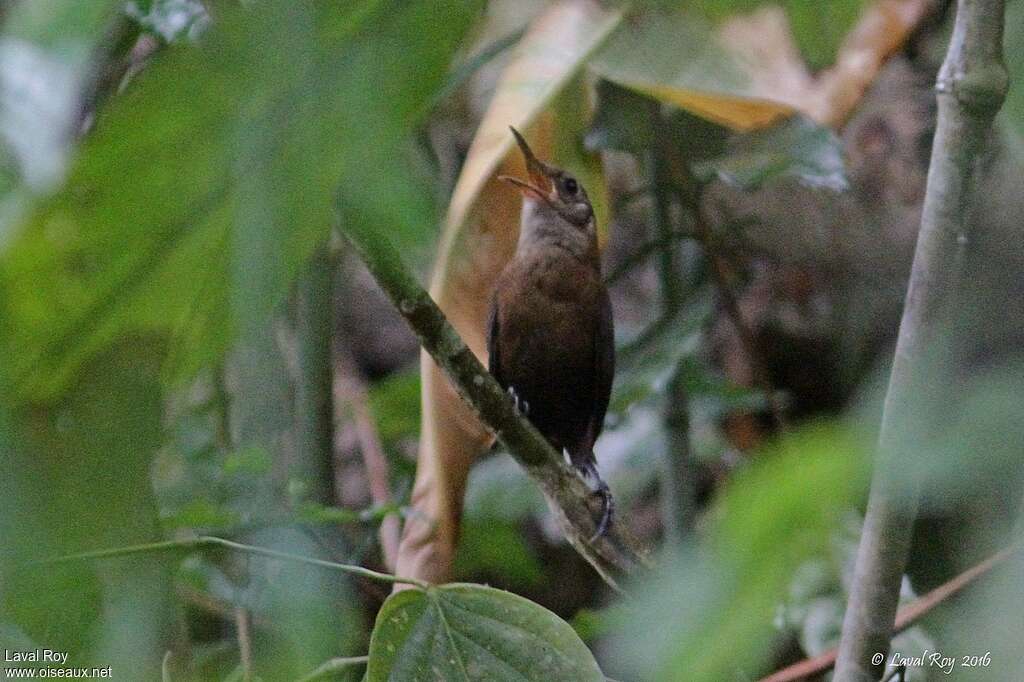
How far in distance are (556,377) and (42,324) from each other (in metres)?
2.72

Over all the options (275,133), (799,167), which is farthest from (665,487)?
(275,133)

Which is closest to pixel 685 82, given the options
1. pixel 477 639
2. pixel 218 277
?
pixel 477 639

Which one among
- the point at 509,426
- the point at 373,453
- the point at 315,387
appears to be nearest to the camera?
the point at 509,426

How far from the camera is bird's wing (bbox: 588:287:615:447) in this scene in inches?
118

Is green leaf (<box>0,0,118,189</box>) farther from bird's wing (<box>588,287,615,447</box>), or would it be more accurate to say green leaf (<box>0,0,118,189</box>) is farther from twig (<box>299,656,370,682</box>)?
bird's wing (<box>588,287,615,447</box>)

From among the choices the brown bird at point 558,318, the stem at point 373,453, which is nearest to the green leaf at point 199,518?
the stem at point 373,453

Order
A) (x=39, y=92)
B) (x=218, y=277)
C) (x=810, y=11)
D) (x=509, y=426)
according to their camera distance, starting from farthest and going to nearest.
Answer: (x=509, y=426) < (x=810, y=11) < (x=218, y=277) < (x=39, y=92)

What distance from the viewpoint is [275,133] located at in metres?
0.46

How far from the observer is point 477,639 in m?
1.39

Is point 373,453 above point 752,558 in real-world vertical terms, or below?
below

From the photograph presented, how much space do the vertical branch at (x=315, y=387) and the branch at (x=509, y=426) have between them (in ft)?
3.36

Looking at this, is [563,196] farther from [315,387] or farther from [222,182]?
[222,182]

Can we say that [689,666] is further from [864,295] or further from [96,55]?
[864,295]

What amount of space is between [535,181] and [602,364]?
1.61 ft
